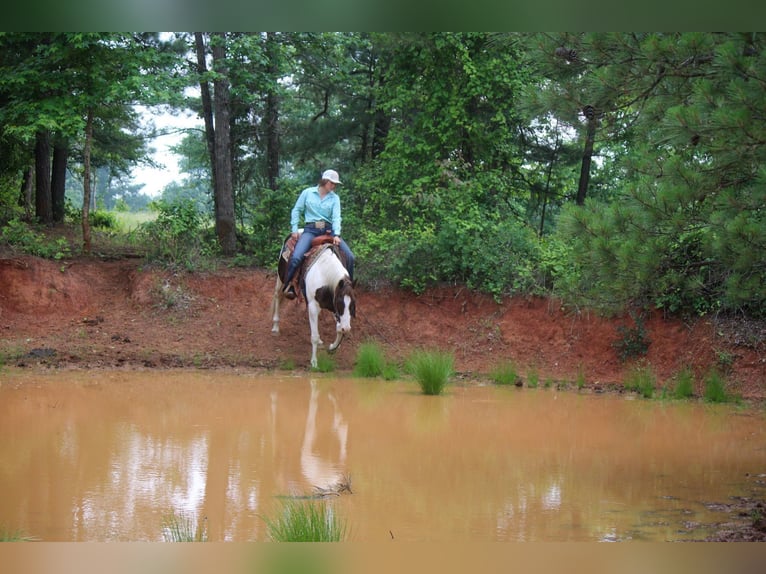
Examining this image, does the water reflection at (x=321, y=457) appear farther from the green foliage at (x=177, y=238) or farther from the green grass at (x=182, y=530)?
the green foliage at (x=177, y=238)

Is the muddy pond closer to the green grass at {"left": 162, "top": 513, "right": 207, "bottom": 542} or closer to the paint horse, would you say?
the green grass at {"left": 162, "top": 513, "right": 207, "bottom": 542}

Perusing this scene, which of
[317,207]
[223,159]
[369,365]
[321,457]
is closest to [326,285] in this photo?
[317,207]

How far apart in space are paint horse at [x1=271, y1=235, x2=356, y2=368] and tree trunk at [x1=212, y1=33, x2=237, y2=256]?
13.8ft

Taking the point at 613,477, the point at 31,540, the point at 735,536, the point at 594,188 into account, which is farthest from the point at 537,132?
the point at 31,540

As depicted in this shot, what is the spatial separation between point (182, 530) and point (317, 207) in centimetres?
830

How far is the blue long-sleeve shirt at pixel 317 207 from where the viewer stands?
12242 mm

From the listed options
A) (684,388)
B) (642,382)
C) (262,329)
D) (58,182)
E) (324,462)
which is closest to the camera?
(324,462)

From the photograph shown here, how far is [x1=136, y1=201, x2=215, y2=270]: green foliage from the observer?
15.3 m

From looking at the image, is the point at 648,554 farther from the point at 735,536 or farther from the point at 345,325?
the point at 345,325

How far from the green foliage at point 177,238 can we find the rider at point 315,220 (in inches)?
139

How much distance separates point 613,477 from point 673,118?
2.61 m

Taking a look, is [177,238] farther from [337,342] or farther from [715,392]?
[715,392]

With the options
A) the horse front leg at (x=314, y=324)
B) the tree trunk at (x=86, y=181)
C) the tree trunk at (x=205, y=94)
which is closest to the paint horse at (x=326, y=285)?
the horse front leg at (x=314, y=324)

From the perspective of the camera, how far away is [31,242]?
15.0 m
